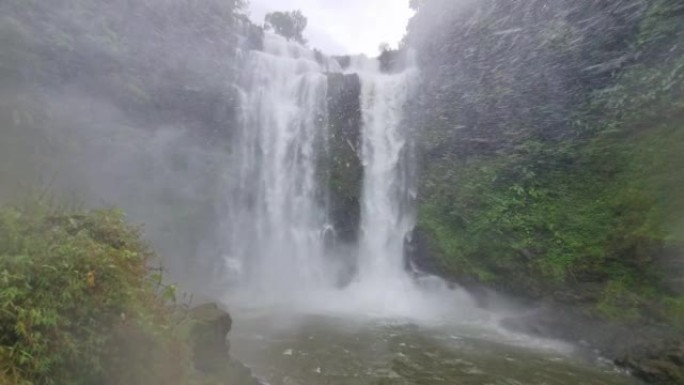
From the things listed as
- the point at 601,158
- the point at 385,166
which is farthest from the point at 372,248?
the point at 601,158

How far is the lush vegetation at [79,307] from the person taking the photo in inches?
127

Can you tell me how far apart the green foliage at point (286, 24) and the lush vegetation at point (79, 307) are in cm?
3433

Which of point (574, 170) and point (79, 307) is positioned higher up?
point (574, 170)

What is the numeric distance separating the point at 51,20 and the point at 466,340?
16337 millimetres

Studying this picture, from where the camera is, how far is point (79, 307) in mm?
3635

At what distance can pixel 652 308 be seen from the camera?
28.5 feet

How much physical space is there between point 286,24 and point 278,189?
23890 mm

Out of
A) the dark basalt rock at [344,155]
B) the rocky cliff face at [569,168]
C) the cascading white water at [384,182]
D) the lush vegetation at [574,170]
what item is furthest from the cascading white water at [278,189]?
the lush vegetation at [574,170]

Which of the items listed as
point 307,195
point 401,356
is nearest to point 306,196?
point 307,195

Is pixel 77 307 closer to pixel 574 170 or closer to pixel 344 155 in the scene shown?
pixel 574 170

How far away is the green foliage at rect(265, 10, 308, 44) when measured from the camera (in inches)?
1412

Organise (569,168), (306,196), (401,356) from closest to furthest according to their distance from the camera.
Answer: (401,356) → (569,168) → (306,196)

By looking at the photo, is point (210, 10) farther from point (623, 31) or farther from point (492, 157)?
point (623, 31)

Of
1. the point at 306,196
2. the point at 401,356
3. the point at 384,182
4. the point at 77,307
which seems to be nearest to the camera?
the point at 77,307
